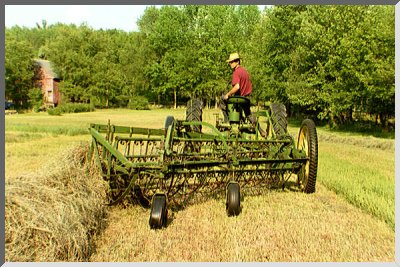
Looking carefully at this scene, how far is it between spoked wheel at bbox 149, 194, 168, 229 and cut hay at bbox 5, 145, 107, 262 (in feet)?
2.33

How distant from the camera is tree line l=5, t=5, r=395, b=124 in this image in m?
20.4

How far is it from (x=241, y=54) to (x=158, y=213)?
3859 cm

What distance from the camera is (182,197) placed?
6777 millimetres

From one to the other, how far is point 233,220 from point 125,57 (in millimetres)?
53985

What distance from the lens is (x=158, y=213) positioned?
17.0 ft

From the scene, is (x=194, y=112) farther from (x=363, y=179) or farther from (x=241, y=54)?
(x=241, y=54)

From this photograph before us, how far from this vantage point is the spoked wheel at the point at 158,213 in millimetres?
5172

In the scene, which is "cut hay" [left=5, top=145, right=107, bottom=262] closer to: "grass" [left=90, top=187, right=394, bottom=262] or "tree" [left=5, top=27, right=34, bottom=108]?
"grass" [left=90, top=187, right=394, bottom=262]

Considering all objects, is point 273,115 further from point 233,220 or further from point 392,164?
point 392,164

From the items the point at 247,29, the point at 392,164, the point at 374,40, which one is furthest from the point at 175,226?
the point at 247,29

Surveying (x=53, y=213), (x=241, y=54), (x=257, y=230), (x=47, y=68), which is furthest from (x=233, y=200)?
(x=47, y=68)

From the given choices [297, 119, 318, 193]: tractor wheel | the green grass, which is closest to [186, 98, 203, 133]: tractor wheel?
[297, 119, 318, 193]: tractor wheel

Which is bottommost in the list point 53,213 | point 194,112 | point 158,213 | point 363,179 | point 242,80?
point 363,179


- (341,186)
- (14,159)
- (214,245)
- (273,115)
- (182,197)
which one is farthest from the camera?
(14,159)
